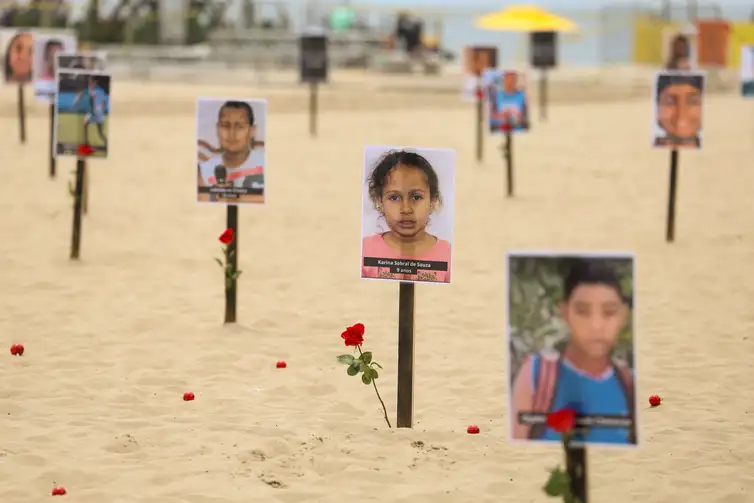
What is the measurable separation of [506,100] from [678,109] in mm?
3230

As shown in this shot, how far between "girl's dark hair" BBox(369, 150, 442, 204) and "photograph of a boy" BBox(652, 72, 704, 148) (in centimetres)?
574

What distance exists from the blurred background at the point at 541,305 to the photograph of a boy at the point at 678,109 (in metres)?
7.39

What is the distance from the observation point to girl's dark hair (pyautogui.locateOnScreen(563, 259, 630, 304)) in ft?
13.2

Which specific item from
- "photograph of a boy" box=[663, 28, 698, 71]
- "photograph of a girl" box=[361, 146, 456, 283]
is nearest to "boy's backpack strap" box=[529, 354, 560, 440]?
"photograph of a girl" box=[361, 146, 456, 283]

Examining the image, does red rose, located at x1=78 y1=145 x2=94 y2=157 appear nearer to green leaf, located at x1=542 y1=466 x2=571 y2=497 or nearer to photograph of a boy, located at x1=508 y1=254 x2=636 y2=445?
photograph of a boy, located at x1=508 y1=254 x2=636 y2=445

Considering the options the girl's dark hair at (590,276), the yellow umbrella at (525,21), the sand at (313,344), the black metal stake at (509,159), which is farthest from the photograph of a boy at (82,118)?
the yellow umbrella at (525,21)

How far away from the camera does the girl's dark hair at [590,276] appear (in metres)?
4.03

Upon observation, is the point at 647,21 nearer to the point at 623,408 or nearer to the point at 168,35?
the point at 168,35

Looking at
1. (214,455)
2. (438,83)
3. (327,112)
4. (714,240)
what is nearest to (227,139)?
(214,455)

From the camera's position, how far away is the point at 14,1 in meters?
43.5

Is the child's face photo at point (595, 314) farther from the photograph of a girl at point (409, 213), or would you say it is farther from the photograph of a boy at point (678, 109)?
the photograph of a boy at point (678, 109)

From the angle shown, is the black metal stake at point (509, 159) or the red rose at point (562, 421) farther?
the black metal stake at point (509, 159)

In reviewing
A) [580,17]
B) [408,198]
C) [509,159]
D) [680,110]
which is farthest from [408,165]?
[580,17]

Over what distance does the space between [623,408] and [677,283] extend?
243 inches
